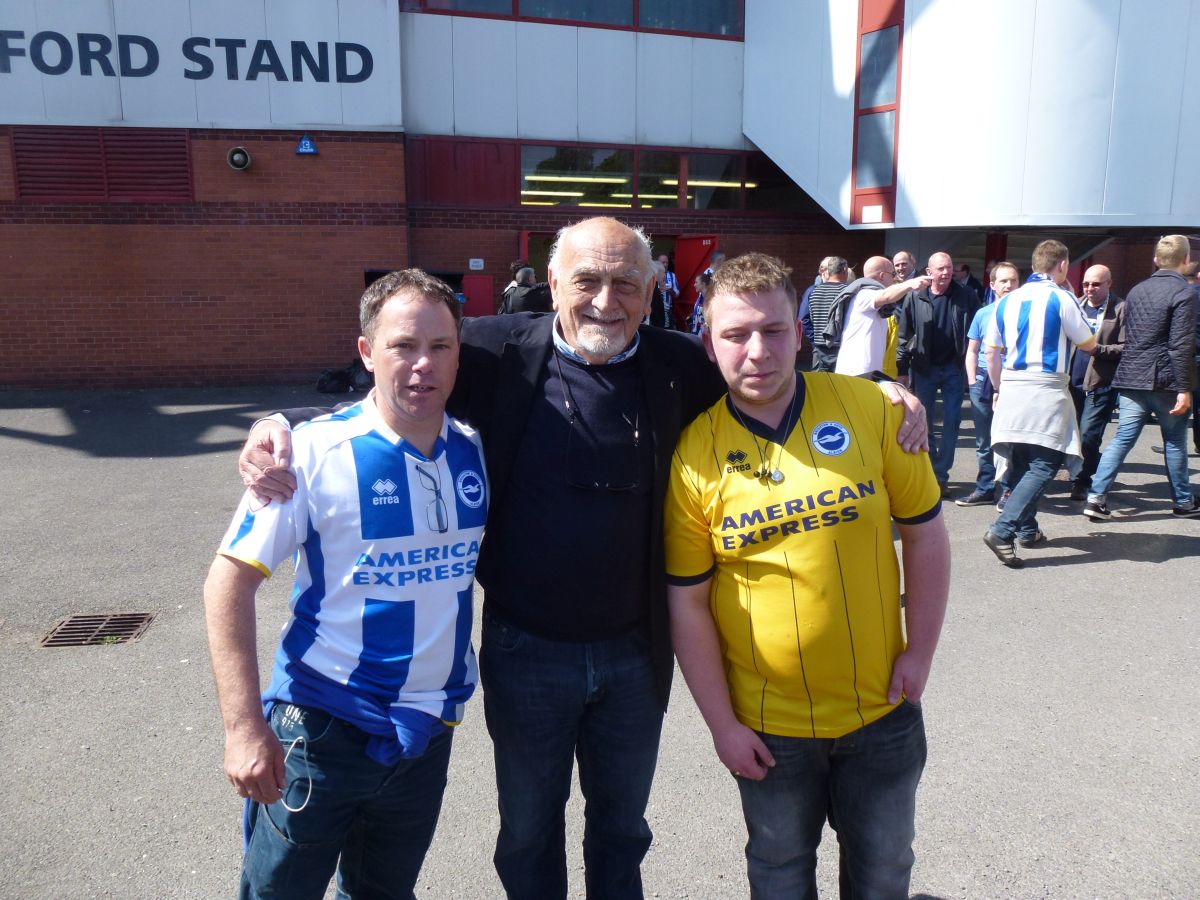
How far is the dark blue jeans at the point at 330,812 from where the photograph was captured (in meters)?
2.01

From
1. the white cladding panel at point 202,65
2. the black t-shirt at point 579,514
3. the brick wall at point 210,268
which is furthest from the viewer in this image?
the brick wall at point 210,268

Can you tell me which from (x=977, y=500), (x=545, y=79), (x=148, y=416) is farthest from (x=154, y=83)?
(x=977, y=500)

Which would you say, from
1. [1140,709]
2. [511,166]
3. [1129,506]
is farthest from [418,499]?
[511,166]

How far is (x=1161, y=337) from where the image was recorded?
21.6 feet

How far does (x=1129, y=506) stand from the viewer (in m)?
7.21

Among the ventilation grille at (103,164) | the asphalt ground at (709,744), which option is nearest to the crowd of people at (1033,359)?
the asphalt ground at (709,744)

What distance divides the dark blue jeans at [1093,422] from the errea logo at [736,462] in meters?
6.69

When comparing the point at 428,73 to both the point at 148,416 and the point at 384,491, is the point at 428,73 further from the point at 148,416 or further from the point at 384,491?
the point at 384,491

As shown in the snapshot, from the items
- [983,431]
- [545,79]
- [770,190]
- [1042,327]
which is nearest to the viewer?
[1042,327]

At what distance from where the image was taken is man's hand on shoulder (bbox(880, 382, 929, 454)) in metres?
2.18

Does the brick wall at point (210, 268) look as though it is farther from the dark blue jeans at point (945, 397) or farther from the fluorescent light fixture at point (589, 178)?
the dark blue jeans at point (945, 397)

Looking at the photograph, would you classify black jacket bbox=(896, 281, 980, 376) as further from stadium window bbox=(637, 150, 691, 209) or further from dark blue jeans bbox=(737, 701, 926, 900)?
stadium window bbox=(637, 150, 691, 209)

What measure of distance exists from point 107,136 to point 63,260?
Result: 67.9 inches

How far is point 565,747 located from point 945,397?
6.51 m
